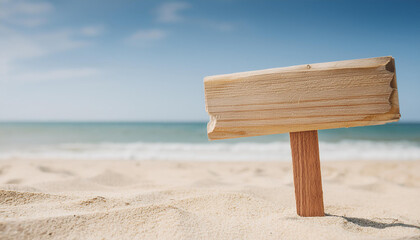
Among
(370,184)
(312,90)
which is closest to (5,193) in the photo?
(312,90)

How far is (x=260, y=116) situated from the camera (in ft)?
4.41

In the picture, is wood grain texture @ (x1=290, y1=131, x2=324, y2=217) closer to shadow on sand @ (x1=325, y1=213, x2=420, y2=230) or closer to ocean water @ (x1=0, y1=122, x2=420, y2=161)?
shadow on sand @ (x1=325, y1=213, x2=420, y2=230)

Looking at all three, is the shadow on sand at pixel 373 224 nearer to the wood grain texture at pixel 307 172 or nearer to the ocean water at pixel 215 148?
the wood grain texture at pixel 307 172

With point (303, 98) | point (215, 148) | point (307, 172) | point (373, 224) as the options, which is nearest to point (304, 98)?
point (303, 98)

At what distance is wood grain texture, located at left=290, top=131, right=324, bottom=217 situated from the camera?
1434 millimetres

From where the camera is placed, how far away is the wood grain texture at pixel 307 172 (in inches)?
56.4

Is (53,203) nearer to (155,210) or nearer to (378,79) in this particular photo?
(155,210)

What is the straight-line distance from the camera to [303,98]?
1.31m

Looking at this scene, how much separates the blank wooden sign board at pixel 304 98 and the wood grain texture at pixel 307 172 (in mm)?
43

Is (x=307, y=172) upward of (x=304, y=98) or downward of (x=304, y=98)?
downward

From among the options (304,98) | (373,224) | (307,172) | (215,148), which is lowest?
(215,148)

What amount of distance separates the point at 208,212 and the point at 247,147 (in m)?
8.99

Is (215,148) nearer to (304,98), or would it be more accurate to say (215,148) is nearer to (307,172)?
(307,172)

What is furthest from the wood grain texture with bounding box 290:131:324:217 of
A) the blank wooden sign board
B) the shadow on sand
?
the shadow on sand
